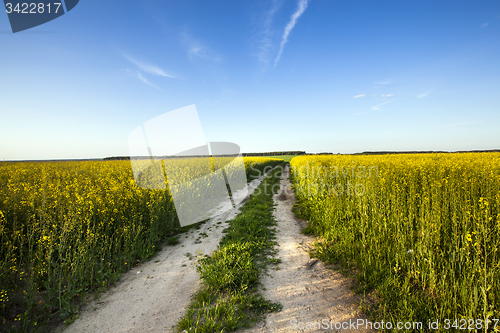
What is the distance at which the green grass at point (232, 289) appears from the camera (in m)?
3.34

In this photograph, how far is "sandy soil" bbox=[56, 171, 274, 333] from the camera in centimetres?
354

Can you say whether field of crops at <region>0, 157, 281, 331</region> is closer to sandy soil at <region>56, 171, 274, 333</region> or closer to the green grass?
sandy soil at <region>56, 171, 274, 333</region>

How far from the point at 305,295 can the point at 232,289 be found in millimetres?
1513

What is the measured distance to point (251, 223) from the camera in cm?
803

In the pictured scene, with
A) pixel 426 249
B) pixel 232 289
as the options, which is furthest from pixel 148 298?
pixel 426 249

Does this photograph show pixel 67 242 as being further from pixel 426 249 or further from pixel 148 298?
pixel 426 249

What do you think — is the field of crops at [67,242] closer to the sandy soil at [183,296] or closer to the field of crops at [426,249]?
the sandy soil at [183,296]

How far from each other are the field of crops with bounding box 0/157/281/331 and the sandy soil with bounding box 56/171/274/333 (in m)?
0.37

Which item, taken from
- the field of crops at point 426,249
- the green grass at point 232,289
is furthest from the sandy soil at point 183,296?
the field of crops at point 426,249

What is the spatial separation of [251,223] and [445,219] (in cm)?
573

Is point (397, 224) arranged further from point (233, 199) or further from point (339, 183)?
point (233, 199)

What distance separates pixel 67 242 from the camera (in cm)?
513

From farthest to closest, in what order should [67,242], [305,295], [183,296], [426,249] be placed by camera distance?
1. [67,242]
2. [183,296]
3. [305,295]
4. [426,249]

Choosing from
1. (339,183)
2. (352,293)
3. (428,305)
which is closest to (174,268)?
(352,293)
